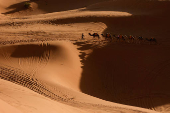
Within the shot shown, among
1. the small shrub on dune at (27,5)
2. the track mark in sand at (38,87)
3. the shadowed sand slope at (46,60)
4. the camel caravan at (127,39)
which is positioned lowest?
the track mark in sand at (38,87)

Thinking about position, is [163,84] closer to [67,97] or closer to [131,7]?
[67,97]

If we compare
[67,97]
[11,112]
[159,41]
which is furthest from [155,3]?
[11,112]

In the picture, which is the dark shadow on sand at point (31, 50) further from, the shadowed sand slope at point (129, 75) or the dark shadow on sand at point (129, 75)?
the shadowed sand slope at point (129, 75)

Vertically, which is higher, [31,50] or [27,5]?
[27,5]

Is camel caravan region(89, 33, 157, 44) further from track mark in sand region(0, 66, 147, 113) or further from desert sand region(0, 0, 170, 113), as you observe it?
track mark in sand region(0, 66, 147, 113)

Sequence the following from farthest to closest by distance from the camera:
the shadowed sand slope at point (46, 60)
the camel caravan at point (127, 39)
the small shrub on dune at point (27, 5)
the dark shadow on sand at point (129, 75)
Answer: the small shrub on dune at point (27, 5), the camel caravan at point (127, 39), the dark shadow on sand at point (129, 75), the shadowed sand slope at point (46, 60)

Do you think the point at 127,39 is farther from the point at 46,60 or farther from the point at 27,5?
the point at 27,5

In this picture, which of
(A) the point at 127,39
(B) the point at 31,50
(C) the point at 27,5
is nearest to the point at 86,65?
(B) the point at 31,50

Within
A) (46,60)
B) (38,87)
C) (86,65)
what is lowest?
(38,87)

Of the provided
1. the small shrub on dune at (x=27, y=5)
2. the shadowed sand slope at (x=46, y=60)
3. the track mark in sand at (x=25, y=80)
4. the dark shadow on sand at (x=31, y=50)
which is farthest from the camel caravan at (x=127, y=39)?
the small shrub on dune at (x=27, y=5)
